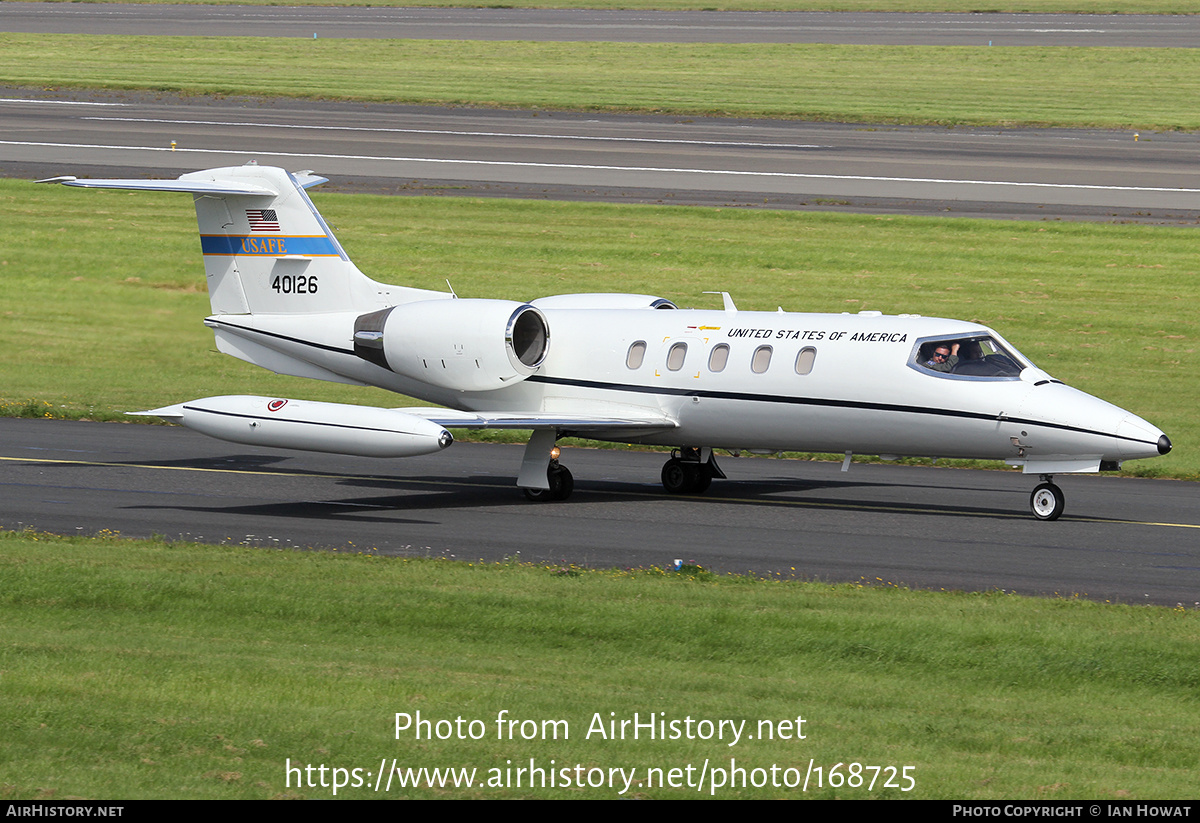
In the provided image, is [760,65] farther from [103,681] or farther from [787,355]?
[103,681]

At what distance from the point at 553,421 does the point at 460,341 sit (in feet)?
6.58

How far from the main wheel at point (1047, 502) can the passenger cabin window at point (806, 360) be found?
11.7ft

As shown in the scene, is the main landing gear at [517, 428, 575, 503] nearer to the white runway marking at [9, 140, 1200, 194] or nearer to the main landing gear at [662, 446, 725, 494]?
the main landing gear at [662, 446, 725, 494]

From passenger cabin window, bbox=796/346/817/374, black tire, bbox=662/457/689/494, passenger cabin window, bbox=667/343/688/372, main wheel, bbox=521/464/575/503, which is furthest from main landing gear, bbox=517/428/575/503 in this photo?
passenger cabin window, bbox=796/346/817/374

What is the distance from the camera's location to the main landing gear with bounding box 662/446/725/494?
2389 cm

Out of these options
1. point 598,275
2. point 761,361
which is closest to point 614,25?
point 598,275

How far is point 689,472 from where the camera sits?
23891mm

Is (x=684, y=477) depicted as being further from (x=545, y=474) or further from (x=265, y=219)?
(x=265, y=219)

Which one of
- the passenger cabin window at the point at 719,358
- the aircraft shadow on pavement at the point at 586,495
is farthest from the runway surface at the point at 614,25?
the passenger cabin window at the point at 719,358

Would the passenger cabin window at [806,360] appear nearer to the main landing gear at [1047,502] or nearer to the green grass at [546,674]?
the main landing gear at [1047,502]

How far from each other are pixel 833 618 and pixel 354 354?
12332mm

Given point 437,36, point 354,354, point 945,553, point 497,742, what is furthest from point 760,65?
point 497,742

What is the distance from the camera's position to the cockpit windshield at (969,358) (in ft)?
69.0
